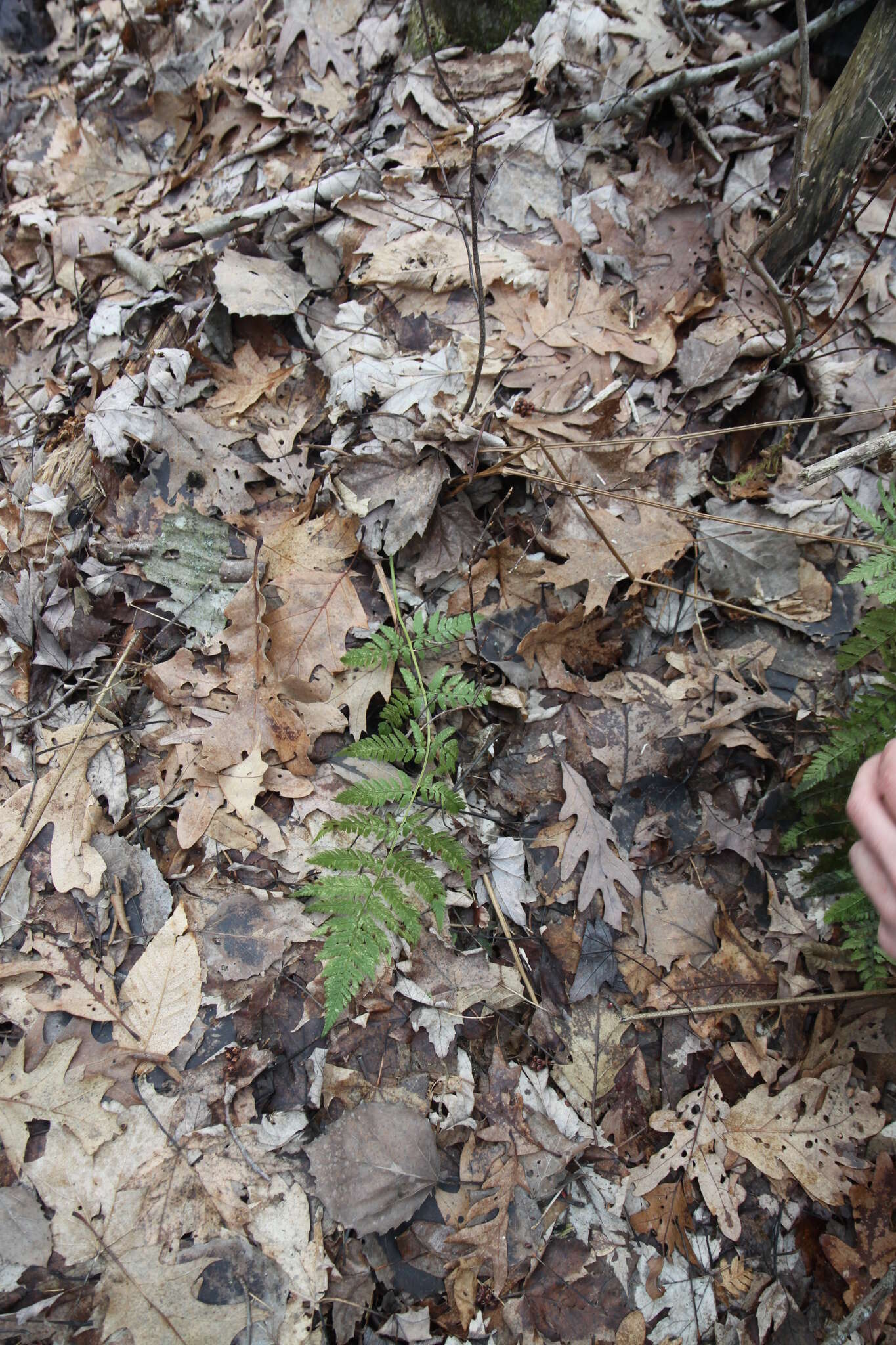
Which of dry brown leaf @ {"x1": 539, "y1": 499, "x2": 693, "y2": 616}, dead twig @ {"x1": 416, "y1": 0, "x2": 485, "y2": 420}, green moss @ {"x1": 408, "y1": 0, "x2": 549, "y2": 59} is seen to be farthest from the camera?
green moss @ {"x1": 408, "y1": 0, "x2": 549, "y2": 59}

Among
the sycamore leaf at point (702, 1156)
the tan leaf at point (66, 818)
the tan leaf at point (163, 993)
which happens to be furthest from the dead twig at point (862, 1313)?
the tan leaf at point (66, 818)

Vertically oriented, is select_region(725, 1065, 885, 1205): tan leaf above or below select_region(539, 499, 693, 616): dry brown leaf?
below

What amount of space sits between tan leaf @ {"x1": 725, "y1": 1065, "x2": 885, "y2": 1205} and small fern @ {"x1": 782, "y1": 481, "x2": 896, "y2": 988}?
1.36 feet

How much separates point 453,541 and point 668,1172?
2445 millimetres

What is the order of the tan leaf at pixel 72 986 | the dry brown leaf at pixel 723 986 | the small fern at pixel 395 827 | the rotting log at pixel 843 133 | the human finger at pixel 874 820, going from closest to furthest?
1. the human finger at pixel 874 820
2. the small fern at pixel 395 827
3. the tan leaf at pixel 72 986
4. the dry brown leaf at pixel 723 986
5. the rotting log at pixel 843 133

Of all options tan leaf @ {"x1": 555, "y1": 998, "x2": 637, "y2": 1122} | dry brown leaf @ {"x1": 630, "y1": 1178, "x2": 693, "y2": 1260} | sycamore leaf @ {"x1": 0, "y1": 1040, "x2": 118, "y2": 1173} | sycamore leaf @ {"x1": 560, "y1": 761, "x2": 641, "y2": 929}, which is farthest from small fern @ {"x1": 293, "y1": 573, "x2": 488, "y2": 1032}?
dry brown leaf @ {"x1": 630, "y1": 1178, "x2": 693, "y2": 1260}

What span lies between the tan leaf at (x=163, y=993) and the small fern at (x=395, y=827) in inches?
18.3

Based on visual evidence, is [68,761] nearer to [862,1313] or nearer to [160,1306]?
[160,1306]

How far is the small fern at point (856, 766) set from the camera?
221 centimetres

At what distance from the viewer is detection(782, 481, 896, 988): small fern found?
2211 mm

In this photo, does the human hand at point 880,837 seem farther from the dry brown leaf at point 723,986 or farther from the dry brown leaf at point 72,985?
the dry brown leaf at point 72,985

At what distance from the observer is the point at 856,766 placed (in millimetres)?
2279

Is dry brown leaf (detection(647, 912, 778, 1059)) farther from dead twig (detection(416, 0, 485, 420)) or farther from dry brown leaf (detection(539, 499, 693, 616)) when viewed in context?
dead twig (detection(416, 0, 485, 420))

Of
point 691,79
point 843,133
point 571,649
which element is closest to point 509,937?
point 571,649
